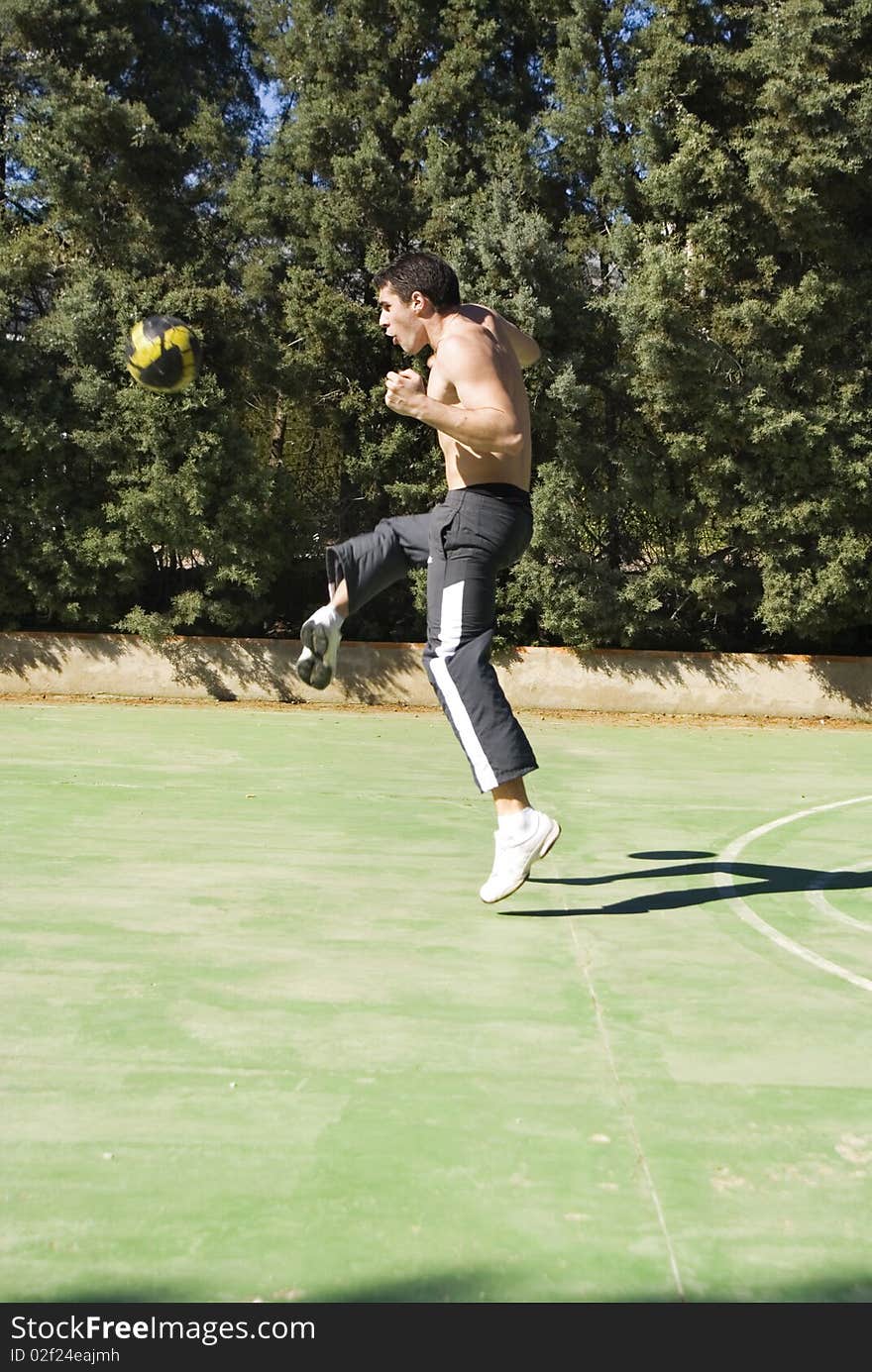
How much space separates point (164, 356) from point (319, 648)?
4.47m

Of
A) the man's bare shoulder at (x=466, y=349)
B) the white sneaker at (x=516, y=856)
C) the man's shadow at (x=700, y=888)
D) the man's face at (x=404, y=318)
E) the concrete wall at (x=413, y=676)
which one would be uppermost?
the man's face at (x=404, y=318)

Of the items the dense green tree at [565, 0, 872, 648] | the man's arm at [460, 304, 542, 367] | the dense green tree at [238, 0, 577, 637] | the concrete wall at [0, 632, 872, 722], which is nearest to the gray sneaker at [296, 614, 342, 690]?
the man's arm at [460, 304, 542, 367]

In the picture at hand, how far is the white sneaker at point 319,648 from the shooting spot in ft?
17.4

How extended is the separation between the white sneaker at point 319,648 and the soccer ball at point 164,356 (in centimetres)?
418

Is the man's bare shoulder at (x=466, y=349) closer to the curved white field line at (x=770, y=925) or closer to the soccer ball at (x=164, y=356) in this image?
the curved white field line at (x=770, y=925)

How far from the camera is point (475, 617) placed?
488cm

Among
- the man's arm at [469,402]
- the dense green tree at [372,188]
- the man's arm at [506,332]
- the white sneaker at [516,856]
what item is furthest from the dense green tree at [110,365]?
the white sneaker at [516,856]

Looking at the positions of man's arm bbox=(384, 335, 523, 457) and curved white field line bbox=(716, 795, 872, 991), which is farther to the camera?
man's arm bbox=(384, 335, 523, 457)

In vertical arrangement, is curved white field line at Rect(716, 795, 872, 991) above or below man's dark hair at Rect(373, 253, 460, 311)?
below

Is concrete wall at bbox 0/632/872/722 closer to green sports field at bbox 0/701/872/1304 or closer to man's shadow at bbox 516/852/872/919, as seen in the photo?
green sports field at bbox 0/701/872/1304

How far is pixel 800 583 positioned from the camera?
50.3 ft

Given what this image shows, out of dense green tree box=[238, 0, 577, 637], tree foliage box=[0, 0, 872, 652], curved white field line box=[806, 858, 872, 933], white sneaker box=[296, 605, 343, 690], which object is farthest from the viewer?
dense green tree box=[238, 0, 577, 637]

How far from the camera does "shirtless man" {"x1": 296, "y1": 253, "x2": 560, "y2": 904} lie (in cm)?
472

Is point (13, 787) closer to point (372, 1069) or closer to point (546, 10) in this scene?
point (372, 1069)
